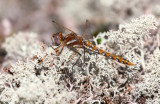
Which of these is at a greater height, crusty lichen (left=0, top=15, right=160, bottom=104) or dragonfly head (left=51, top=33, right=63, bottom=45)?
dragonfly head (left=51, top=33, right=63, bottom=45)

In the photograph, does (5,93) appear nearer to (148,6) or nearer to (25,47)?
(25,47)

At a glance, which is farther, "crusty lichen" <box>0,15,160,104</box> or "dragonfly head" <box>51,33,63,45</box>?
"dragonfly head" <box>51,33,63,45</box>

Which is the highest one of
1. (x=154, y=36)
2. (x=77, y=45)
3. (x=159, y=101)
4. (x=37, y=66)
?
(x=154, y=36)

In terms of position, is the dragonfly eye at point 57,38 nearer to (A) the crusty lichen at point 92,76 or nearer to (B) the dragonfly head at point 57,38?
(B) the dragonfly head at point 57,38

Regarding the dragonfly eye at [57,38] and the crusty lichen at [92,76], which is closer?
the crusty lichen at [92,76]

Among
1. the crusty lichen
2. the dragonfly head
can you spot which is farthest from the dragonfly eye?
the crusty lichen

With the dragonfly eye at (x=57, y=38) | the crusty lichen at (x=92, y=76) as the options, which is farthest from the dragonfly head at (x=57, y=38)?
the crusty lichen at (x=92, y=76)

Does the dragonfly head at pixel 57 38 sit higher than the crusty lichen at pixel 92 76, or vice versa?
the dragonfly head at pixel 57 38

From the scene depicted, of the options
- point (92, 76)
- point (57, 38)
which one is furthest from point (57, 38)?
point (92, 76)

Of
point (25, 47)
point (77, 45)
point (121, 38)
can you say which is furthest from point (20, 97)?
point (25, 47)

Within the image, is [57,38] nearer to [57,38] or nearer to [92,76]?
[57,38]

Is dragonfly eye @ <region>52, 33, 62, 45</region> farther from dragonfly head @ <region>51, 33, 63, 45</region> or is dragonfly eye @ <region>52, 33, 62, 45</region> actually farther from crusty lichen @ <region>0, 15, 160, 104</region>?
crusty lichen @ <region>0, 15, 160, 104</region>
